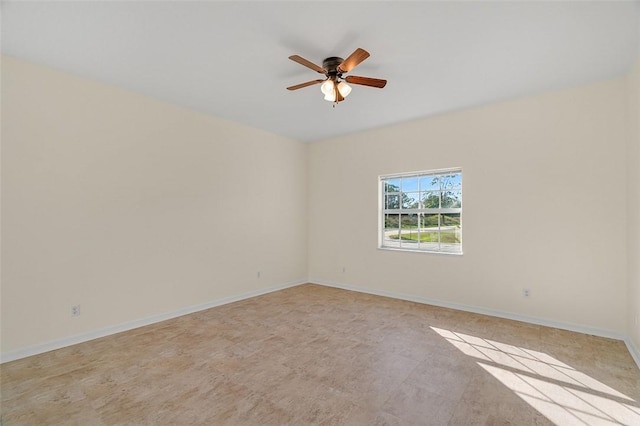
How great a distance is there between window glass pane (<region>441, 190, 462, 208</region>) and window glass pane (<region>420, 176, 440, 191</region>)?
6.4 inches

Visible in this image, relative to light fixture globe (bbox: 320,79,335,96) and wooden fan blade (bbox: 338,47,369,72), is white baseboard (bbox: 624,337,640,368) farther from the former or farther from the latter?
light fixture globe (bbox: 320,79,335,96)

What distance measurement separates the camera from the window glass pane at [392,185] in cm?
492

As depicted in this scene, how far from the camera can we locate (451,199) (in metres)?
4.30

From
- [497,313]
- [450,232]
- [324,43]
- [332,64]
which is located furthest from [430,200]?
[324,43]

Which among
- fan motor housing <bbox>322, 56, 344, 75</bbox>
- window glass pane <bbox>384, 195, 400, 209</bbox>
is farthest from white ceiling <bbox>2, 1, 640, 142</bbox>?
window glass pane <bbox>384, 195, 400, 209</bbox>

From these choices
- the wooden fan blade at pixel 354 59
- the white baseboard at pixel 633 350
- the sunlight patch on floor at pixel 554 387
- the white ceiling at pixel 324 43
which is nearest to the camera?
the sunlight patch on floor at pixel 554 387

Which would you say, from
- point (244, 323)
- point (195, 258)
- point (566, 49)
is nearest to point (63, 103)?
point (195, 258)

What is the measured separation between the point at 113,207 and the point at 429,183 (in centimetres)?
428

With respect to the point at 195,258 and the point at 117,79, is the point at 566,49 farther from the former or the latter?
the point at 195,258

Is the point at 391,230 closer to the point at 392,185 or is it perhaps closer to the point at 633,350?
the point at 392,185

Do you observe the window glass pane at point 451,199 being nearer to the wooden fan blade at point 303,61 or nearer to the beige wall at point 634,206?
the beige wall at point 634,206

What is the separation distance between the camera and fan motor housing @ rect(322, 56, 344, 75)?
2.61 metres

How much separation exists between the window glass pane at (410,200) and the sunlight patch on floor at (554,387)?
2309 mm

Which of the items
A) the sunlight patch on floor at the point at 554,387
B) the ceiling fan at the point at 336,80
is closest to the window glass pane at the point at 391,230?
the sunlight patch on floor at the point at 554,387
